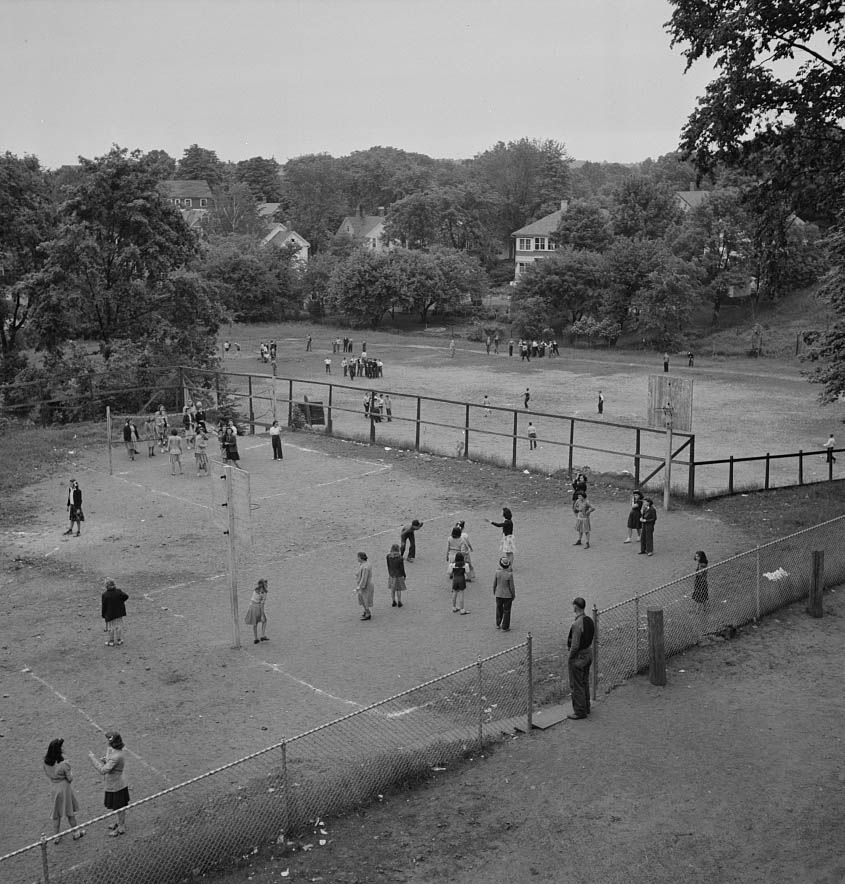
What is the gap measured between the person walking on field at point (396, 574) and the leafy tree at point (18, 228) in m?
30.5

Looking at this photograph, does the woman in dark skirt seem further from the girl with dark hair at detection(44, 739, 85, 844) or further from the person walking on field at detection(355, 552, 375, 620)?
the girl with dark hair at detection(44, 739, 85, 844)

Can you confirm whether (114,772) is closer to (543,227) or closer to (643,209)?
(643,209)

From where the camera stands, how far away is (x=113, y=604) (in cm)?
1839

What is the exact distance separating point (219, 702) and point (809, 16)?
19.6m

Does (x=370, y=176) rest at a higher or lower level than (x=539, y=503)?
higher

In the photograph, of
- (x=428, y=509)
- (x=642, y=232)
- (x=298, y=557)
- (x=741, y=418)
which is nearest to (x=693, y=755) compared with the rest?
(x=298, y=557)

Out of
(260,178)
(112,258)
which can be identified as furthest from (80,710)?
(260,178)

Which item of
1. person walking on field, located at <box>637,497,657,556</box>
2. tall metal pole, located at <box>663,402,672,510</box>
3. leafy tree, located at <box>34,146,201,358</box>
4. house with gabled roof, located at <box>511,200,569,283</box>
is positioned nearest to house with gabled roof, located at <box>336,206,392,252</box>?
house with gabled roof, located at <box>511,200,569,283</box>

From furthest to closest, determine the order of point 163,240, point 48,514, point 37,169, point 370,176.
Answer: point 370,176, point 37,169, point 163,240, point 48,514

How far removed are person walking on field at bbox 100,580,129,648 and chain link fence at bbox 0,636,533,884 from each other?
18.5 feet

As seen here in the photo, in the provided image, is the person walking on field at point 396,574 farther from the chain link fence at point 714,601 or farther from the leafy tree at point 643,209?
the leafy tree at point 643,209

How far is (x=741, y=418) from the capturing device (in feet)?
152

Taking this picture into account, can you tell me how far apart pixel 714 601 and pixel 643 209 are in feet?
279

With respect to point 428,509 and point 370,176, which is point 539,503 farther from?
point 370,176
